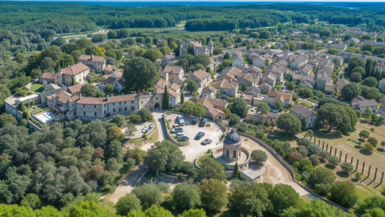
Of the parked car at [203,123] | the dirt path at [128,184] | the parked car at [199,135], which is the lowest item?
the dirt path at [128,184]

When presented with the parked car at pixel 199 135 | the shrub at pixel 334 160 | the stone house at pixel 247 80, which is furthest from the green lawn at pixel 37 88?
the shrub at pixel 334 160

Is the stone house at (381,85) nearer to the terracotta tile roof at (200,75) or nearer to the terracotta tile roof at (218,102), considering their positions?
the terracotta tile roof at (200,75)

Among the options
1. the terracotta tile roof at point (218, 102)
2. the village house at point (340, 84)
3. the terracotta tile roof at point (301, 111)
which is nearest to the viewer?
the terracotta tile roof at point (301, 111)

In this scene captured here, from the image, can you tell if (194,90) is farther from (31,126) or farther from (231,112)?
(31,126)

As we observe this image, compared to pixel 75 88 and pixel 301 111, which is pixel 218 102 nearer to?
pixel 301 111

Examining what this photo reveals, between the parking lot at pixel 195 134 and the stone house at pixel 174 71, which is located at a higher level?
the stone house at pixel 174 71

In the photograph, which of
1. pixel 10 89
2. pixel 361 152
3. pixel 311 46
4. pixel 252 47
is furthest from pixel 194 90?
pixel 311 46

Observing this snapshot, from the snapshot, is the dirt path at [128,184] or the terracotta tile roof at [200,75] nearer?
the dirt path at [128,184]

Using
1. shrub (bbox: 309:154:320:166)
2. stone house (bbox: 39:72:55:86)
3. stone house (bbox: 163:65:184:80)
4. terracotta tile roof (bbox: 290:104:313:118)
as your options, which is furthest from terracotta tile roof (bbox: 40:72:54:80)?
shrub (bbox: 309:154:320:166)
